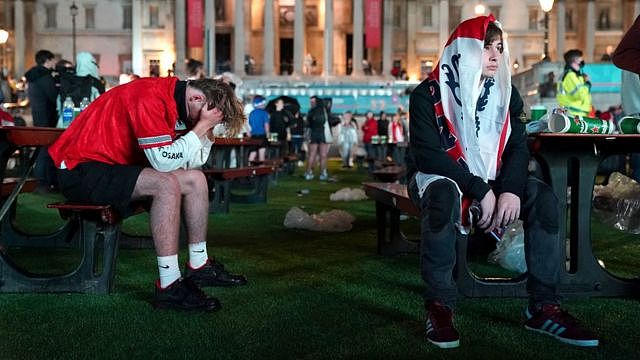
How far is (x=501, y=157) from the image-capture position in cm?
435

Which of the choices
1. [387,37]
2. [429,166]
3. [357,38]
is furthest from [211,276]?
[387,37]

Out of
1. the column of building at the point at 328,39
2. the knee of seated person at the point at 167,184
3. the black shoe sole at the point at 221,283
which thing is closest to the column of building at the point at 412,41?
the column of building at the point at 328,39

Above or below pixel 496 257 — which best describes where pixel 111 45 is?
above

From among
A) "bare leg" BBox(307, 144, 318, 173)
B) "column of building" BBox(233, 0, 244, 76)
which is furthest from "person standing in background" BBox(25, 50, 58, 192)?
"column of building" BBox(233, 0, 244, 76)

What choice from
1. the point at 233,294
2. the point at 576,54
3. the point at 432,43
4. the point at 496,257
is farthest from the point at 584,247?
the point at 432,43

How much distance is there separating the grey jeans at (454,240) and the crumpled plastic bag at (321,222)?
4.22 m

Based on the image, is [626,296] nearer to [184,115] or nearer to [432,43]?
[184,115]

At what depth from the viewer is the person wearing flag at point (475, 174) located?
13.1 feet

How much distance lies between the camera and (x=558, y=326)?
3934 millimetres

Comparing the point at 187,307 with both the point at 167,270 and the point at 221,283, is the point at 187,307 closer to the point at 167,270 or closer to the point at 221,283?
the point at 167,270

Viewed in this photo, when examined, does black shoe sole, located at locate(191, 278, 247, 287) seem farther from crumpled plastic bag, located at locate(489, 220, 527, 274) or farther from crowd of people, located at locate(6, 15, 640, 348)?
crumpled plastic bag, located at locate(489, 220, 527, 274)

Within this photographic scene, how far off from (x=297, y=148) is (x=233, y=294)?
64.2ft

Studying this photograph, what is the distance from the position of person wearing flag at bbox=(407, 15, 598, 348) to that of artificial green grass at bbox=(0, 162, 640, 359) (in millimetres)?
233

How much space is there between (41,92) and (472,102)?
10556mm
